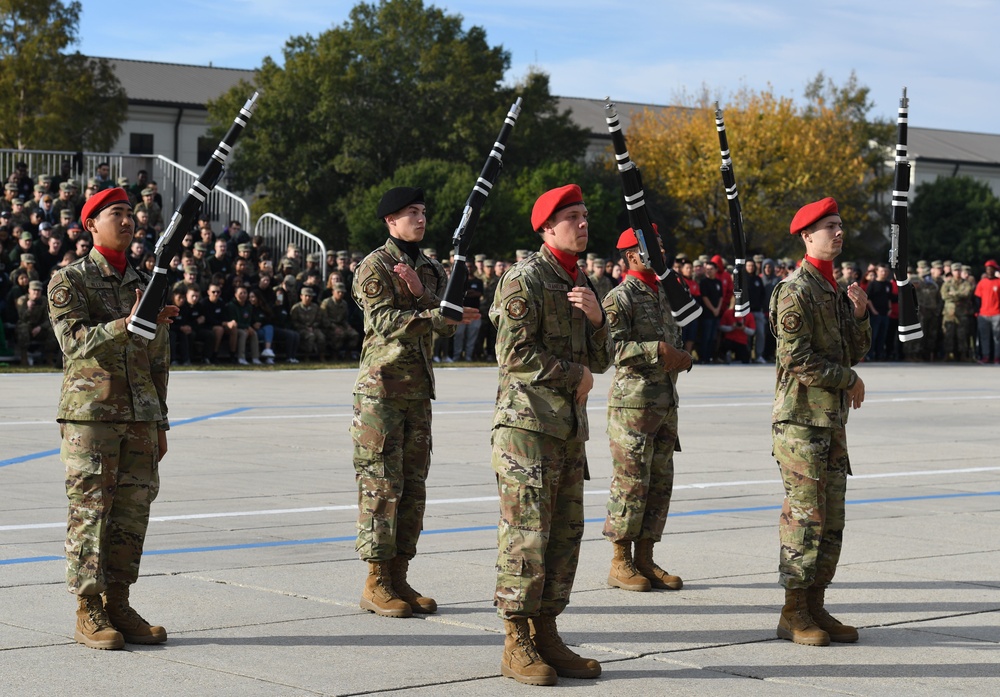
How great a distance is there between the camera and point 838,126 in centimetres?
6775

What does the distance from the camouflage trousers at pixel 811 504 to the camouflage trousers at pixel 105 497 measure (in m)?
3.20

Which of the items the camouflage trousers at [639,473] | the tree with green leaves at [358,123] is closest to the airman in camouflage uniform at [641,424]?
the camouflage trousers at [639,473]

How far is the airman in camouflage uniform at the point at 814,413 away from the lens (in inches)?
289

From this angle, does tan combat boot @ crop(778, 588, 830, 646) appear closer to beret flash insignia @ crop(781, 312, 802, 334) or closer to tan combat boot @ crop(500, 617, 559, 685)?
beret flash insignia @ crop(781, 312, 802, 334)

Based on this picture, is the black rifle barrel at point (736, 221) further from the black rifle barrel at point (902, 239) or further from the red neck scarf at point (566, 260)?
the red neck scarf at point (566, 260)

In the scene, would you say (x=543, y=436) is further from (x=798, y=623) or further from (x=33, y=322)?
(x=33, y=322)

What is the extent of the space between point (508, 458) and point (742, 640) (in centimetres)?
170

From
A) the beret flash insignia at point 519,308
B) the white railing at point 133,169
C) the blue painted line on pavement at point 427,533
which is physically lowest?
the blue painted line on pavement at point 427,533

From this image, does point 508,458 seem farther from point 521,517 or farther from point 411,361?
point 411,361

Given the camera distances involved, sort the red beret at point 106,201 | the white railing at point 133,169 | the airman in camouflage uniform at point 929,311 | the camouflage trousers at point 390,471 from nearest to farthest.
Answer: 1. the red beret at point 106,201
2. the camouflage trousers at point 390,471
3. the white railing at point 133,169
4. the airman in camouflage uniform at point 929,311

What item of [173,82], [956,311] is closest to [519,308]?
[956,311]

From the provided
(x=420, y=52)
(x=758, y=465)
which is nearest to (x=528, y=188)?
(x=420, y=52)

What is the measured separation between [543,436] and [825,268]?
80.7 inches

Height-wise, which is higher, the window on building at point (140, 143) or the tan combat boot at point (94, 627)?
the window on building at point (140, 143)
